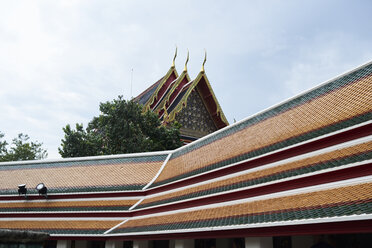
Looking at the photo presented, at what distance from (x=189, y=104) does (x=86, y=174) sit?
10.6 metres

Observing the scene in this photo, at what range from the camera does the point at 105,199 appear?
1270 centimetres

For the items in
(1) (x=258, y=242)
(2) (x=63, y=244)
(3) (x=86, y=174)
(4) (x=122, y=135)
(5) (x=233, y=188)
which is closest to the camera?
(1) (x=258, y=242)

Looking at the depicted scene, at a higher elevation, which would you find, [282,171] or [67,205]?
[282,171]

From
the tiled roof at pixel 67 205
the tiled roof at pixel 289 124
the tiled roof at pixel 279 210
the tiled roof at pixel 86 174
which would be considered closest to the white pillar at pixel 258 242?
the tiled roof at pixel 279 210

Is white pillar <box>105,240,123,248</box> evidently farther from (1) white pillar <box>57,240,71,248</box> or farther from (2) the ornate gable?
(2) the ornate gable

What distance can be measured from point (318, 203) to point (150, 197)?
7.06 metres

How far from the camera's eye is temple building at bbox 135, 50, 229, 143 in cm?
2220

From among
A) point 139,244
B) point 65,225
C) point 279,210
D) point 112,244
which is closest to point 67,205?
point 65,225

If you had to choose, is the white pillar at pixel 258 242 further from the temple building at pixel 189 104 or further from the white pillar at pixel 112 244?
the temple building at pixel 189 104

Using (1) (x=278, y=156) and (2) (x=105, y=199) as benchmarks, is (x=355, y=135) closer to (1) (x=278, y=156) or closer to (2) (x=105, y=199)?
Answer: (1) (x=278, y=156)

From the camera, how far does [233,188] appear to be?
8.62m

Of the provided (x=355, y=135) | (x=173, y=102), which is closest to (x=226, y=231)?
(x=355, y=135)

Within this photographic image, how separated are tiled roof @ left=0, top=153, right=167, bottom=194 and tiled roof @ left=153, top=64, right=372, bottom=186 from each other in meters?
1.38

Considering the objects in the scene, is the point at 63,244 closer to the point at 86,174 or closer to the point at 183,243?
the point at 86,174
